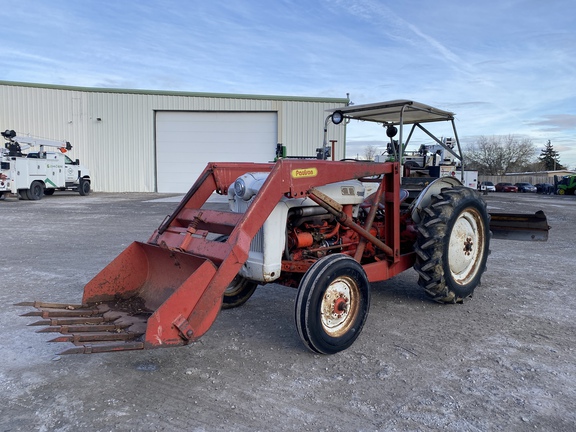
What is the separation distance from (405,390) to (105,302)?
2422 millimetres

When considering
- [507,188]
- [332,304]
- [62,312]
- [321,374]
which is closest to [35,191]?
[62,312]

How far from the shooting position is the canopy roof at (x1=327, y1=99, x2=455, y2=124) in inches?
201

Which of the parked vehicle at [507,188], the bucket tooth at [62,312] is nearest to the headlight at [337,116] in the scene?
the bucket tooth at [62,312]

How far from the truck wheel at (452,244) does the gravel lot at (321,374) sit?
0.27 m

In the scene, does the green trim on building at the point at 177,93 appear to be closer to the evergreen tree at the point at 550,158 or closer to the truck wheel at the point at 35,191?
the truck wheel at the point at 35,191

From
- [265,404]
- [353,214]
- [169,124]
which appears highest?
[169,124]

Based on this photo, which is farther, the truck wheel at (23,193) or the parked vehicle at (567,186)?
the parked vehicle at (567,186)

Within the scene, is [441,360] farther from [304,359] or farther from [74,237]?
[74,237]

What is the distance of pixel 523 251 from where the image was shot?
27.5 feet

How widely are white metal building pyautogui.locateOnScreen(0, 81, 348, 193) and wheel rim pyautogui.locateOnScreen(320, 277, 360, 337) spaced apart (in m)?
22.4

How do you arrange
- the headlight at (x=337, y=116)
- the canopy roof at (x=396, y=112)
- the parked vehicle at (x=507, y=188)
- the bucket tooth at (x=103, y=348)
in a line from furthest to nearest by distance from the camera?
the parked vehicle at (x=507, y=188)
the headlight at (x=337, y=116)
the canopy roof at (x=396, y=112)
the bucket tooth at (x=103, y=348)

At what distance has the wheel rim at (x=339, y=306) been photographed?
368 centimetres

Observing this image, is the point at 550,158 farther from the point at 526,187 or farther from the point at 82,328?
the point at 82,328

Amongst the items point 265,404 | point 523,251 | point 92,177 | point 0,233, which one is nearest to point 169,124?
point 92,177
